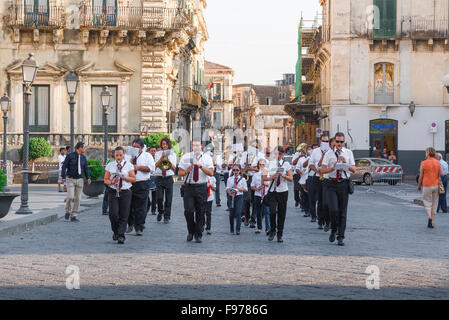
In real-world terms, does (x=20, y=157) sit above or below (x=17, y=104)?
below

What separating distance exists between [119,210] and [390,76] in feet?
108

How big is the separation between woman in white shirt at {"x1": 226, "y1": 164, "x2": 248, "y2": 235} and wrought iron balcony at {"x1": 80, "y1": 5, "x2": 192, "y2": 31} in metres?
20.6

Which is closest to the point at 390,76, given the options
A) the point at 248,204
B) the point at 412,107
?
the point at 412,107

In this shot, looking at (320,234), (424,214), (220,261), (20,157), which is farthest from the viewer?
(20,157)

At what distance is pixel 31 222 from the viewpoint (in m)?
15.1

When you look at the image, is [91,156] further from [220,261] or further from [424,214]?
[220,261]

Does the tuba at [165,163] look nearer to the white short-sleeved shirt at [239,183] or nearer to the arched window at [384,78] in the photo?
the white short-sleeved shirt at [239,183]

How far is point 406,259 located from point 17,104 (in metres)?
27.0

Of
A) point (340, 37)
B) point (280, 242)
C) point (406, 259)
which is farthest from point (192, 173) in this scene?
point (340, 37)

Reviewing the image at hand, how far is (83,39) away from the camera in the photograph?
113ft

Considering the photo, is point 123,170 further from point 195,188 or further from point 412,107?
point 412,107

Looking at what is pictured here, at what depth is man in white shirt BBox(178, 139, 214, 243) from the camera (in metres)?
12.8

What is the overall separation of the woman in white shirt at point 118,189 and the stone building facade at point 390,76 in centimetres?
3133

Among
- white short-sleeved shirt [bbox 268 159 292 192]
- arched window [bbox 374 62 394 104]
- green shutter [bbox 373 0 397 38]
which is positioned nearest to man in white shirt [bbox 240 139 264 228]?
white short-sleeved shirt [bbox 268 159 292 192]
